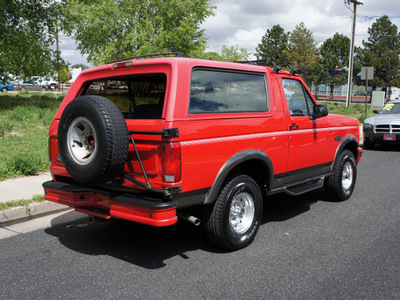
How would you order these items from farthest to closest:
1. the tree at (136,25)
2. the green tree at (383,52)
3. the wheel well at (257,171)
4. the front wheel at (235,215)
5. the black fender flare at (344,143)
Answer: the green tree at (383,52) → the tree at (136,25) → the black fender flare at (344,143) → the wheel well at (257,171) → the front wheel at (235,215)

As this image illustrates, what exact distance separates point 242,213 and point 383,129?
356 inches

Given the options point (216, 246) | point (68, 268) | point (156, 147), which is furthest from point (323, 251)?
point (68, 268)

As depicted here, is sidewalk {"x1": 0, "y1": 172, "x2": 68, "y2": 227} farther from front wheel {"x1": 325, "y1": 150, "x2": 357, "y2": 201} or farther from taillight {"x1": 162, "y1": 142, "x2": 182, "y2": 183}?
front wheel {"x1": 325, "y1": 150, "x2": 357, "y2": 201}

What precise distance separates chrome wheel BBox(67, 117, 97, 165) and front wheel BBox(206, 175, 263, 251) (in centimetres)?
135

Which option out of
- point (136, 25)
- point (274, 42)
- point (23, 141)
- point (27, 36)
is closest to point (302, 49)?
point (274, 42)

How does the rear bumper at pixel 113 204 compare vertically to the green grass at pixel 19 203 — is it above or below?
above

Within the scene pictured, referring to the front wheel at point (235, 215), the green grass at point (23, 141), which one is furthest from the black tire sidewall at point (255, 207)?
the green grass at point (23, 141)

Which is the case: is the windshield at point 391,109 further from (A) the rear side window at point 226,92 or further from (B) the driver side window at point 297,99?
(A) the rear side window at point 226,92

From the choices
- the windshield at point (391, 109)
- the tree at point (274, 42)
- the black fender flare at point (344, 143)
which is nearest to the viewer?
the black fender flare at point (344, 143)

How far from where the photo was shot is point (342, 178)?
6.45 m

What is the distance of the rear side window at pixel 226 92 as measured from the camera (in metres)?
3.96

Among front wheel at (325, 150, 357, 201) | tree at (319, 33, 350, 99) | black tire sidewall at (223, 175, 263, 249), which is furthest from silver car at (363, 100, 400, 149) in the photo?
tree at (319, 33, 350, 99)

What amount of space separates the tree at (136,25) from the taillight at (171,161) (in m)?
20.3

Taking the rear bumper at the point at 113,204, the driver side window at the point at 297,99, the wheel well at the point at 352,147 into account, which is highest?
the driver side window at the point at 297,99
